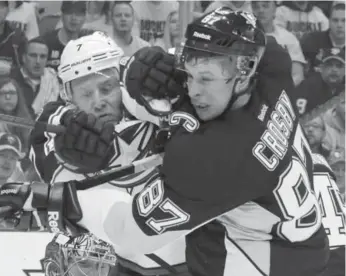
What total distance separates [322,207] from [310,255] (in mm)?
530

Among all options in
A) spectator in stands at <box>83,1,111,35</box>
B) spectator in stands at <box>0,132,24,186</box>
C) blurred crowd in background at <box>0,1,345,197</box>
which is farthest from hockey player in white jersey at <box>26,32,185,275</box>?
spectator in stands at <box>83,1,111,35</box>

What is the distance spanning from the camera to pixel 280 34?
13.5 ft

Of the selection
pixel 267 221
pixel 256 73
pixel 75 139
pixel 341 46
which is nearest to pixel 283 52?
pixel 256 73

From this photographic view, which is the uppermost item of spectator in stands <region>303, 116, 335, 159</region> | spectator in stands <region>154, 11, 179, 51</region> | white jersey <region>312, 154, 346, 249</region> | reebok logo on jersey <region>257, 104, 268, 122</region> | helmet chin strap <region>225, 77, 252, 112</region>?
helmet chin strap <region>225, 77, 252, 112</region>

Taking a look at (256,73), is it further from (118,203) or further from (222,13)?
(118,203)

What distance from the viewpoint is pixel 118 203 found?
1.68 m

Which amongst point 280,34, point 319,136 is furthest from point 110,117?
point 319,136

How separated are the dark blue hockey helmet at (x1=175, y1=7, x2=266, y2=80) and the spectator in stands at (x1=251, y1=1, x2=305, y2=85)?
93.5 inches

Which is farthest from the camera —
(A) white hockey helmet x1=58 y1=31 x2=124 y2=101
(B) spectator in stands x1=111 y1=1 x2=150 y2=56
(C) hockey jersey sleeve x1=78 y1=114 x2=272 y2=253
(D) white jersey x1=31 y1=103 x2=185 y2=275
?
(B) spectator in stands x1=111 y1=1 x2=150 y2=56

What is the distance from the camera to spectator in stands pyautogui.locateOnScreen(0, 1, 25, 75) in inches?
152

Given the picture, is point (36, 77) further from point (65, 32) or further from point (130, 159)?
point (130, 159)

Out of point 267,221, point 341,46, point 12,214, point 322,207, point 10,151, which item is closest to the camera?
point 12,214

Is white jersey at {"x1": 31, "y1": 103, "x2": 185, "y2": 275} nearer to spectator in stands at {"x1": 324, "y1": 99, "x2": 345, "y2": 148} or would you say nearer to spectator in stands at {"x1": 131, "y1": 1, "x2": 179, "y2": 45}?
spectator in stands at {"x1": 131, "y1": 1, "x2": 179, "y2": 45}

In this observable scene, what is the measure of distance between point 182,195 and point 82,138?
355mm
